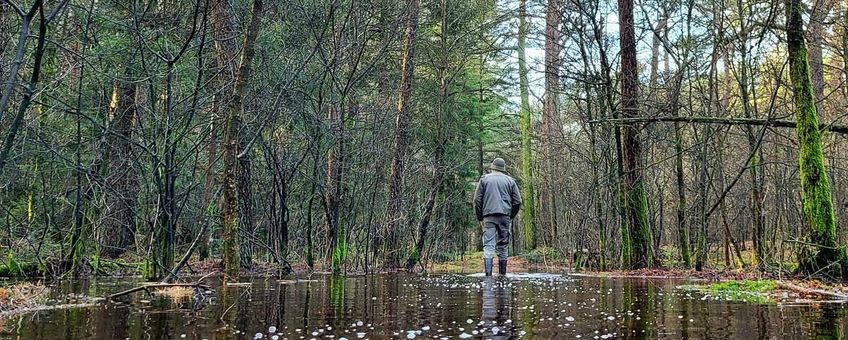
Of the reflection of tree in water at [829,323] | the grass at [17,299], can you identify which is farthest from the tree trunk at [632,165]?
the grass at [17,299]

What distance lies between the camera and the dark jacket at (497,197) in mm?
11375

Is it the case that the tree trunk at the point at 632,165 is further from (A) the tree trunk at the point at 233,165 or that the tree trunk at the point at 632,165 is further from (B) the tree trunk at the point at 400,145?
(A) the tree trunk at the point at 233,165

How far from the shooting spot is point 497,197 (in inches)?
448

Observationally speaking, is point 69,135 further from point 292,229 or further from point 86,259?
point 292,229

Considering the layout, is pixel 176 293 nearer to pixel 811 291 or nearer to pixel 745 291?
pixel 745 291

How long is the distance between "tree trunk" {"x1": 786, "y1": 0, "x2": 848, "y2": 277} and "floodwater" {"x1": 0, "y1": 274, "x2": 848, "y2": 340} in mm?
2068

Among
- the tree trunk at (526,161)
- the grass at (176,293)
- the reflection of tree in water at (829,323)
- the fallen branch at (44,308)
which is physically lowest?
the grass at (176,293)

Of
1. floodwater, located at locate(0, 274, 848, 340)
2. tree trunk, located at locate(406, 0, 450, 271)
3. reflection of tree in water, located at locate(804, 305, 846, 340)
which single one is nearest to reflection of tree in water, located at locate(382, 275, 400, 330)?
floodwater, located at locate(0, 274, 848, 340)

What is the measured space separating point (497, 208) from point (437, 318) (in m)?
6.79

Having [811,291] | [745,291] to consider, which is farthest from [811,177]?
[811,291]

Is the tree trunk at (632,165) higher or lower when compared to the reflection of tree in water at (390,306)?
higher

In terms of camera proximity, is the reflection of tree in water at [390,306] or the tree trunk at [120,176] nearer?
the reflection of tree in water at [390,306]

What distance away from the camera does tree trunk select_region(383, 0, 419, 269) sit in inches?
518

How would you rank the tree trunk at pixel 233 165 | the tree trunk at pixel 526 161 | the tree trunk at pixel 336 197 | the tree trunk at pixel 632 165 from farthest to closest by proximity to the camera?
the tree trunk at pixel 526 161 → the tree trunk at pixel 632 165 → the tree trunk at pixel 336 197 → the tree trunk at pixel 233 165
